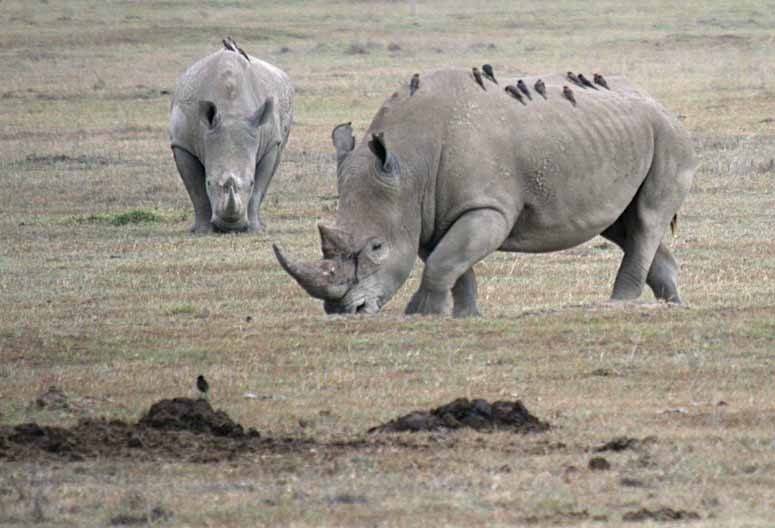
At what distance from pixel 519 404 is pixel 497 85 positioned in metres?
4.42

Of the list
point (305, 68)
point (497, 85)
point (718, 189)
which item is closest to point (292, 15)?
point (305, 68)

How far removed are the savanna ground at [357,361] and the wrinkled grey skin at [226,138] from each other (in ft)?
1.49

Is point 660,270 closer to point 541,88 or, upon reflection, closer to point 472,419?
point 541,88

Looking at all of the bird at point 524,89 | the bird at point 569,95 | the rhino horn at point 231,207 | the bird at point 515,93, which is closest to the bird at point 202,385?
the bird at point 515,93

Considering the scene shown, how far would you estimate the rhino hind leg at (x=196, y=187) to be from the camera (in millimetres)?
21031

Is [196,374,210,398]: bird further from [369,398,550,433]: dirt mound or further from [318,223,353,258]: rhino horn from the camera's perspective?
[318,223,353,258]: rhino horn

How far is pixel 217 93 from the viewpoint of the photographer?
21281 mm

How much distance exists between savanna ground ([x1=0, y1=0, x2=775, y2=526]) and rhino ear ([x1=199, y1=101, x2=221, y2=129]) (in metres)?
1.26

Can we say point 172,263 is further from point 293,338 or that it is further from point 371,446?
point 371,446

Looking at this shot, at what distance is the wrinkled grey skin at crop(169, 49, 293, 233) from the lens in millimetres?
20781

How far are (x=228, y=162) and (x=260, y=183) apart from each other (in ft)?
3.16

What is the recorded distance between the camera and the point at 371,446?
31.7 feet

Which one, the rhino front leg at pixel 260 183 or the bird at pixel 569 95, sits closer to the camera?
the bird at pixel 569 95

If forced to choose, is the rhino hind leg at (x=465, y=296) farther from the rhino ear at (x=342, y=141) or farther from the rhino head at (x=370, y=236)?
the rhino ear at (x=342, y=141)
